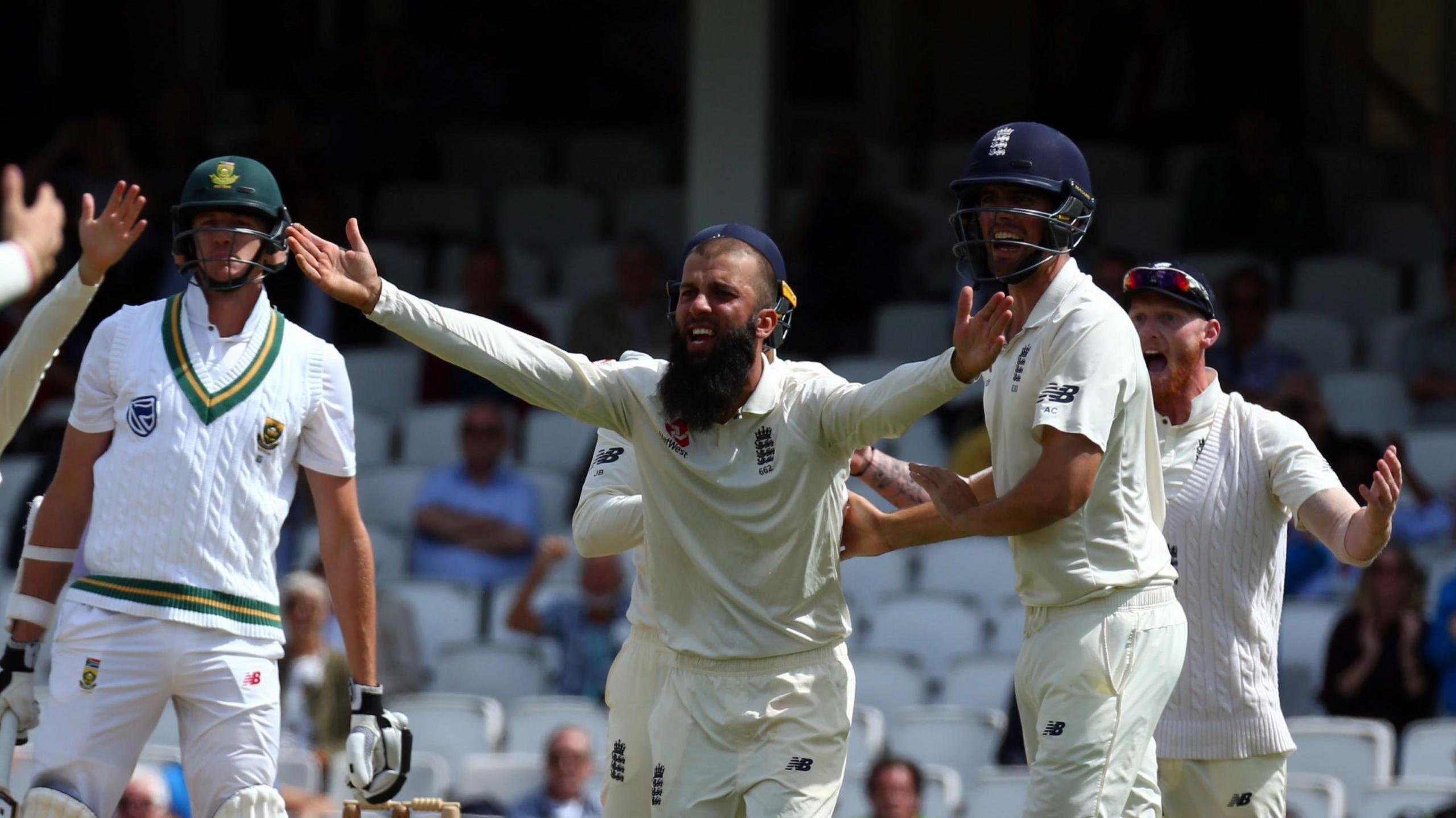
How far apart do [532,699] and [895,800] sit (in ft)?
6.06

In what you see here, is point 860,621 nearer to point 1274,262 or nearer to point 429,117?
point 1274,262

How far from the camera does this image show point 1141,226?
1152cm

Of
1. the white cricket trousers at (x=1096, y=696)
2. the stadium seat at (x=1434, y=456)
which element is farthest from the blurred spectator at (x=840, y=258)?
the white cricket trousers at (x=1096, y=696)

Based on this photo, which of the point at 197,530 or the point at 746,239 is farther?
the point at 197,530

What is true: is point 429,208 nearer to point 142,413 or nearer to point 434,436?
point 434,436

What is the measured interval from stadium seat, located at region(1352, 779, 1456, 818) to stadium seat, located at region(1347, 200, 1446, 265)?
4764 millimetres

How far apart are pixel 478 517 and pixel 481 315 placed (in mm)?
1383

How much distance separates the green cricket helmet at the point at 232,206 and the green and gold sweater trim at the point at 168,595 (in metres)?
0.77

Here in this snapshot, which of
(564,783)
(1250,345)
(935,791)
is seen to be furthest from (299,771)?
(1250,345)

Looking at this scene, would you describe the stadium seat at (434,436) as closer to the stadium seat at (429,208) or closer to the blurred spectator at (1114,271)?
the stadium seat at (429,208)

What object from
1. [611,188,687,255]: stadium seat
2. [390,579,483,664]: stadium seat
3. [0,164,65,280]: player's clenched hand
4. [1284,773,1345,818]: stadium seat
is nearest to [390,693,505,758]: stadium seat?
[390,579,483,664]: stadium seat

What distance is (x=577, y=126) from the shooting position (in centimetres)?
1388

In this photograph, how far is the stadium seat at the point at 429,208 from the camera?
41.5 ft

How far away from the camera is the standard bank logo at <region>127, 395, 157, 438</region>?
201 inches
